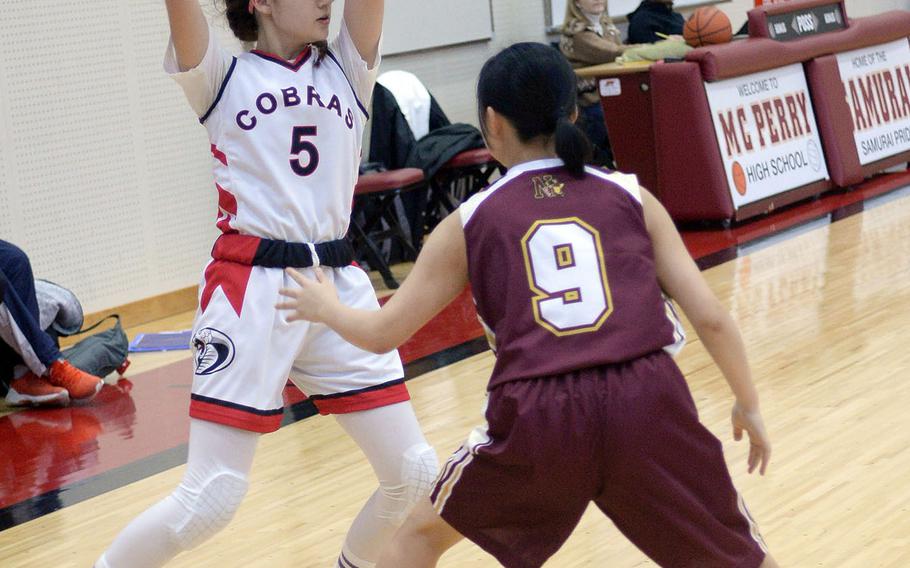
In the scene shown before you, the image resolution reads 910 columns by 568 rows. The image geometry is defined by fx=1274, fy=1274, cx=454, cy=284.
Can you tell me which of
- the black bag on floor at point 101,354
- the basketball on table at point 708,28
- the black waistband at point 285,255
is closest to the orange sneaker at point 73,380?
the black bag on floor at point 101,354

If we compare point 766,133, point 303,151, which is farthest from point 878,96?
point 303,151

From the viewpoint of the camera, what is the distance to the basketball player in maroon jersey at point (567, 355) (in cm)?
202

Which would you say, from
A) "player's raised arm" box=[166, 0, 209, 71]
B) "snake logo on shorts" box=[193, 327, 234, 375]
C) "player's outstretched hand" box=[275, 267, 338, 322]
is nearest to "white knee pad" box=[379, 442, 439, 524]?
"snake logo on shorts" box=[193, 327, 234, 375]

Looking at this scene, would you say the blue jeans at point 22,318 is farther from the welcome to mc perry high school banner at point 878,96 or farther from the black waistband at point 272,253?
the welcome to mc perry high school banner at point 878,96

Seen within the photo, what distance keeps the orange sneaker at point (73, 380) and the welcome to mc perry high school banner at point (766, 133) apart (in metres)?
4.18

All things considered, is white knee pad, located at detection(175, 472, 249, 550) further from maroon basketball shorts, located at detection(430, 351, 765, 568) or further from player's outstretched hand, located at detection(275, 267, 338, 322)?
maroon basketball shorts, located at detection(430, 351, 765, 568)

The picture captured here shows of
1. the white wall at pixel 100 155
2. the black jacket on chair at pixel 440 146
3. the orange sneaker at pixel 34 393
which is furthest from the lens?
the black jacket on chair at pixel 440 146

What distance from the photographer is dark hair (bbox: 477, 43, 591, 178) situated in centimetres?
208

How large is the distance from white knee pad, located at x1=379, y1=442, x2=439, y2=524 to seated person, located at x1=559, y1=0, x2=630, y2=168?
604 centimetres

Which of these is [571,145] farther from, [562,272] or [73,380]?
[73,380]

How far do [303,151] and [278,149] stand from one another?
52 mm

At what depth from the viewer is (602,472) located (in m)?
2.06

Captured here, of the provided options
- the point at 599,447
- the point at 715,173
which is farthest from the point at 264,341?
the point at 715,173

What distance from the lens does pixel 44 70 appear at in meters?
6.52
